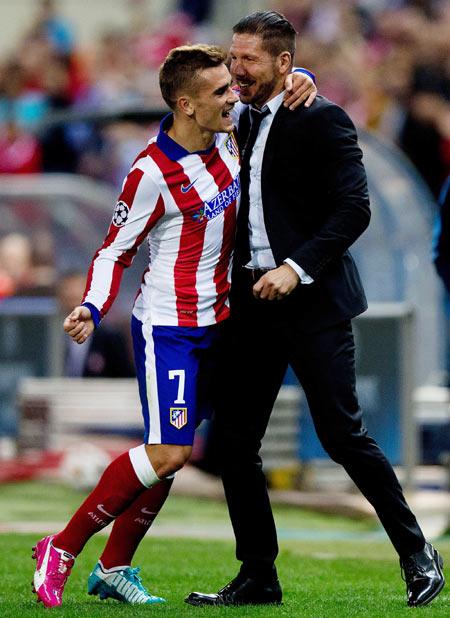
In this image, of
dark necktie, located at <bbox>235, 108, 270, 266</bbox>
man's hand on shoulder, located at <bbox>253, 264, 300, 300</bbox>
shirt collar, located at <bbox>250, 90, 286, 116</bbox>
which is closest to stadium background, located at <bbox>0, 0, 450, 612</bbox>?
dark necktie, located at <bbox>235, 108, 270, 266</bbox>

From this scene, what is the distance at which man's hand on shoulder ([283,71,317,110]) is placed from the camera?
555 cm

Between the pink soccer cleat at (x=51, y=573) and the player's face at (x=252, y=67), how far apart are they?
1.85 metres

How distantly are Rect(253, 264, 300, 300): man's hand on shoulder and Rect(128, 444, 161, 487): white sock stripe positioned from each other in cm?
74

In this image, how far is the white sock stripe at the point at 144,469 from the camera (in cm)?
554

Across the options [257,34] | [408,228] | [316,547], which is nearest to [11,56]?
[408,228]

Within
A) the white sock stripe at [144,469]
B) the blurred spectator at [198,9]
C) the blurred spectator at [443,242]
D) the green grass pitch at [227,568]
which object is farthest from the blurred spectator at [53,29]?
the white sock stripe at [144,469]

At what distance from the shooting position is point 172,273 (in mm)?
5648

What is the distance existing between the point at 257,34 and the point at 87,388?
6.65 m

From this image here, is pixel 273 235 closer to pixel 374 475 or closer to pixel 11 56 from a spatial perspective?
pixel 374 475

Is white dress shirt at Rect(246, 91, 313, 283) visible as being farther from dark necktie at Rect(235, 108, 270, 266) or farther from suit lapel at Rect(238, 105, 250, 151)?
suit lapel at Rect(238, 105, 250, 151)

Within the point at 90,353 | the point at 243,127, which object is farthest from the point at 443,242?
the point at 90,353

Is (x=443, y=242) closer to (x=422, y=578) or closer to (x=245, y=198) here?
(x=245, y=198)

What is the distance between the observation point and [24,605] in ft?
18.4

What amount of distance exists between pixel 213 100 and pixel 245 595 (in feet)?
6.13
